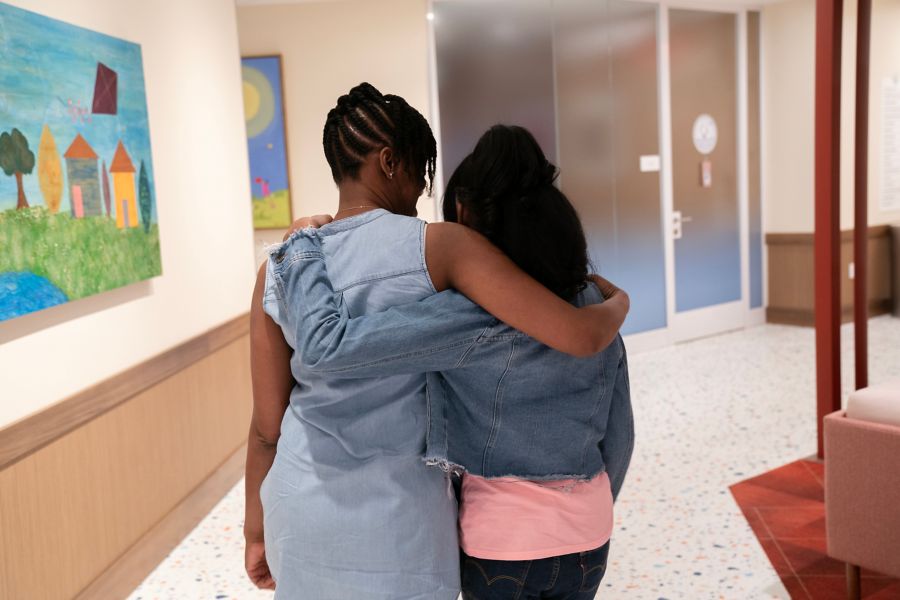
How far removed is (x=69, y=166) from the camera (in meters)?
2.86

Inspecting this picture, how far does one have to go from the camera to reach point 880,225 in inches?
312

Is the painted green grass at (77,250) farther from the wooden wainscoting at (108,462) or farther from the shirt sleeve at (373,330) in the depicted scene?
the shirt sleeve at (373,330)

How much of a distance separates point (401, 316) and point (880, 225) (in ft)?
25.8

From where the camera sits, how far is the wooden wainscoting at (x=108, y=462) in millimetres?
2564

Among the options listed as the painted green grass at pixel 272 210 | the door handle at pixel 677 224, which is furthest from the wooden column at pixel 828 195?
the painted green grass at pixel 272 210

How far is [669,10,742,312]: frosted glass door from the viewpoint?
7398 millimetres

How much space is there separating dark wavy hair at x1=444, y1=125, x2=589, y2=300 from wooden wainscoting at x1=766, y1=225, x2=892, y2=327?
7.07 meters

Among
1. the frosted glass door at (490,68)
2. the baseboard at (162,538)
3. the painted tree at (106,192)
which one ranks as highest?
the frosted glass door at (490,68)

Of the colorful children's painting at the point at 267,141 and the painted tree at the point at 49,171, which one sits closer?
the painted tree at the point at 49,171

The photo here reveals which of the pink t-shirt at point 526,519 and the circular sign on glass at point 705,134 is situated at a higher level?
the circular sign on glass at point 705,134

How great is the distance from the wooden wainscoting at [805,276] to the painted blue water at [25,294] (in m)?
6.72

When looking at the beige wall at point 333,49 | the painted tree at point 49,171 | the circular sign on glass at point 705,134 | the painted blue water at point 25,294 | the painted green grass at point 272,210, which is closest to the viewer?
the painted blue water at point 25,294

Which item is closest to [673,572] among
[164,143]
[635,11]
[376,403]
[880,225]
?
[376,403]

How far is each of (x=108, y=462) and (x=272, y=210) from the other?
3.67m
